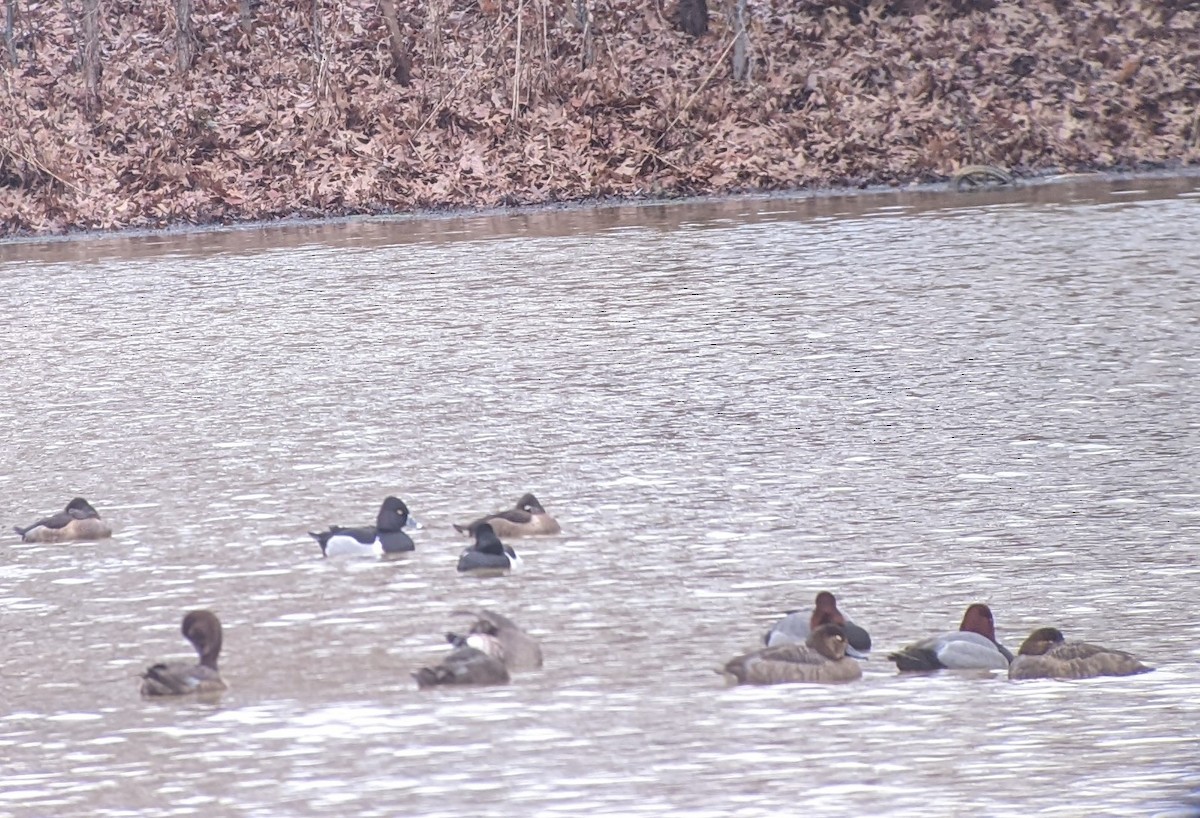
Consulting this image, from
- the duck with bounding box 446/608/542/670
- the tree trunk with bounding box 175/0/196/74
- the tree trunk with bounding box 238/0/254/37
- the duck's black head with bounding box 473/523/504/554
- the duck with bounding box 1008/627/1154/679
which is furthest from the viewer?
the tree trunk with bounding box 238/0/254/37

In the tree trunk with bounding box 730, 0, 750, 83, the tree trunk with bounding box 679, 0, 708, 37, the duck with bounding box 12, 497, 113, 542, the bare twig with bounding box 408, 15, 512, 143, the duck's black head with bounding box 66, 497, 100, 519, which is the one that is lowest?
the duck with bounding box 12, 497, 113, 542

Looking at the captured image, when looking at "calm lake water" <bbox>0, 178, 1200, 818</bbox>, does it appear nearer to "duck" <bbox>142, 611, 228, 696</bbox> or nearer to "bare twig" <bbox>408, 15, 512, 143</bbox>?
"duck" <bbox>142, 611, 228, 696</bbox>

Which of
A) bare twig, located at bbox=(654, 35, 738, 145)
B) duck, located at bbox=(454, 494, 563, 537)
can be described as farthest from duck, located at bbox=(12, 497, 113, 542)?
bare twig, located at bbox=(654, 35, 738, 145)

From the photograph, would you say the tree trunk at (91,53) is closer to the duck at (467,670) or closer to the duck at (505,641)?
the duck at (505,641)

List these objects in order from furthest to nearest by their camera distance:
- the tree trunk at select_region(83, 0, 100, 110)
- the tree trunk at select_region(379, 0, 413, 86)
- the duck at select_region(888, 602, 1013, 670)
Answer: the tree trunk at select_region(379, 0, 413, 86), the tree trunk at select_region(83, 0, 100, 110), the duck at select_region(888, 602, 1013, 670)

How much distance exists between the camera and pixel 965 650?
22.3 ft

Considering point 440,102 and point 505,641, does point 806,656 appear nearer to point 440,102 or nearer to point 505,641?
point 505,641

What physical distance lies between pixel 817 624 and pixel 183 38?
20870 millimetres

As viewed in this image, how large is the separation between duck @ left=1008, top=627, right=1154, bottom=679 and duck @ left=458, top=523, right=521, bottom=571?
236 centimetres

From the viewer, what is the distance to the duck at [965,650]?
681 cm

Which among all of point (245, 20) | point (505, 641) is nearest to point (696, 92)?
point (245, 20)

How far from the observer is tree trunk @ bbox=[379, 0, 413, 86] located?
25.5 metres

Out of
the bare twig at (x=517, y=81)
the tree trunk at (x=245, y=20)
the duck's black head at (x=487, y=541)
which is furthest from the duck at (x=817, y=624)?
the tree trunk at (x=245, y=20)

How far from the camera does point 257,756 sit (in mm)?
6262
